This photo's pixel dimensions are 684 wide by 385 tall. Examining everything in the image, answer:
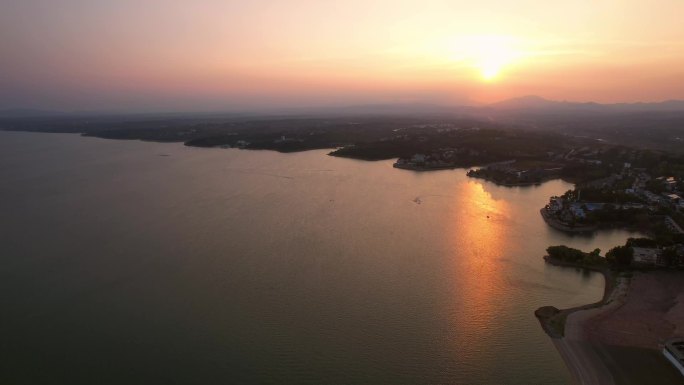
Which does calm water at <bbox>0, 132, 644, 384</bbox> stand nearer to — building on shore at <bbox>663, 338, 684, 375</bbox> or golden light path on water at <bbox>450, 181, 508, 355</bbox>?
golden light path on water at <bbox>450, 181, 508, 355</bbox>

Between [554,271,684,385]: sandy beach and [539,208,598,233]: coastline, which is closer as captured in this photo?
[554,271,684,385]: sandy beach

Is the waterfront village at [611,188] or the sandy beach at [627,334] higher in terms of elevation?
the waterfront village at [611,188]

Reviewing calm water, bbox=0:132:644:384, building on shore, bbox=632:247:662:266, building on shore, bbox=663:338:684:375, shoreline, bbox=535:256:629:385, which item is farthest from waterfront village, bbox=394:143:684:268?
building on shore, bbox=663:338:684:375

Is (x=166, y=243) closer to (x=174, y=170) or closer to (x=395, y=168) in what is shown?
(x=174, y=170)

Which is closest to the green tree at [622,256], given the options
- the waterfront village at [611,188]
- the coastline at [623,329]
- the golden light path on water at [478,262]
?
the waterfront village at [611,188]

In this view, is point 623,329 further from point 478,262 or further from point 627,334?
point 478,262

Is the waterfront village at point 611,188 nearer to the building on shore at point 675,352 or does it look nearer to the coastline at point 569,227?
the coastline at point 569,227
